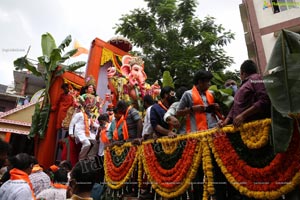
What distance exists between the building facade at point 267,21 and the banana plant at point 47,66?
21.4 ft

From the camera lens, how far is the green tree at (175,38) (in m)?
13.6

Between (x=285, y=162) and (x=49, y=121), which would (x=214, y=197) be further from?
(x=49, y=121)

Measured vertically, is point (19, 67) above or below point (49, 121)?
above

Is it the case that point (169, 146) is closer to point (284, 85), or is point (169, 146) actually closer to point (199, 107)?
point (199, 107)

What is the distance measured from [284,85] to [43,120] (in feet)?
26.1

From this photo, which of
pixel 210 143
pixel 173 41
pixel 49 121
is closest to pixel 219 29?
pixel 173 41

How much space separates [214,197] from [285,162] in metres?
0.83

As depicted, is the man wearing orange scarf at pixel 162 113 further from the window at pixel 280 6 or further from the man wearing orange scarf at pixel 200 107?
the window at pixel 280 6

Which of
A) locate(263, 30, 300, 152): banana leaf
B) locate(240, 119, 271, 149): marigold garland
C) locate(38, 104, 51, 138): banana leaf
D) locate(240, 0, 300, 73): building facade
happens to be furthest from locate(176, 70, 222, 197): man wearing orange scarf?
locate(240, 0, 300, 73): building facade

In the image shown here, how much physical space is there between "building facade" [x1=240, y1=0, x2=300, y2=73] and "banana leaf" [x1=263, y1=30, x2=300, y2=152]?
808 centimetres

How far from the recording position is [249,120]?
2.66m

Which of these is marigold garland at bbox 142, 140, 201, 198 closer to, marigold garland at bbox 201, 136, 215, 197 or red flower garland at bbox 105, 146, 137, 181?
marigold garland at bbox 201, 136, 215, 197

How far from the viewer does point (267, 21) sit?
34.8 ft

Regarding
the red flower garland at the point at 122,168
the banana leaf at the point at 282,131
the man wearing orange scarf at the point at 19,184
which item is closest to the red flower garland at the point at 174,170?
the red flower garland at the point at 122,168
